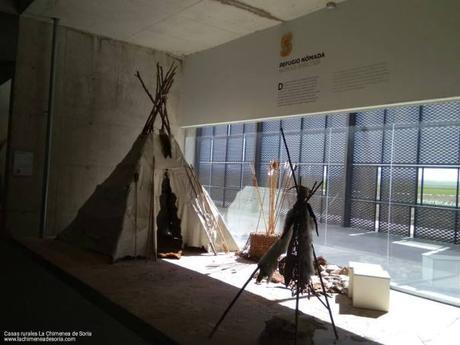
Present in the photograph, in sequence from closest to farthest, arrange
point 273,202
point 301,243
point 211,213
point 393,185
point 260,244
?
point 301,243, point 393,185, point 260,244, point 273,202, point 211,213

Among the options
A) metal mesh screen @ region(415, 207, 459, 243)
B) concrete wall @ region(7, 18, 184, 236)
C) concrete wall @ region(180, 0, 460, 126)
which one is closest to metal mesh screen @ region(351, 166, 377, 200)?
metal mesh screen @ region(415, 207, 459, 243)

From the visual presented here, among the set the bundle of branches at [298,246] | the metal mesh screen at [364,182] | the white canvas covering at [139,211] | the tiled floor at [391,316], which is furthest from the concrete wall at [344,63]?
the tiled floor at [391,316]

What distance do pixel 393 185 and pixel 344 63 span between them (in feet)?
4.88

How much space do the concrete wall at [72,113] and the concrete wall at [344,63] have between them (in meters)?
1.40

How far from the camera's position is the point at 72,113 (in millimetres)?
6207

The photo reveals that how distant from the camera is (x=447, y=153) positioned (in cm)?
416

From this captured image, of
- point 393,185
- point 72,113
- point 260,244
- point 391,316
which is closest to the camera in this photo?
point 391,316

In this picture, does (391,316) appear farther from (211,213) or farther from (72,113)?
(72,113)

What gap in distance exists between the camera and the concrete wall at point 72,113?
229 inches

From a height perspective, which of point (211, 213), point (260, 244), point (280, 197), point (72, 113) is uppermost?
point (72, 113)

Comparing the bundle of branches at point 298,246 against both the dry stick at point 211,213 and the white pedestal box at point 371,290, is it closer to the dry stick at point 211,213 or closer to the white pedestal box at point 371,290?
the white pedestal box at point 371,290

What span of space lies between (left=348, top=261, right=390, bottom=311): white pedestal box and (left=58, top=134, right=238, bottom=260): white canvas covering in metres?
2.43

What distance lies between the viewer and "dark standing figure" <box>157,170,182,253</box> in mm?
5699

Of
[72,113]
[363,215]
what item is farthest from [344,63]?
[72,113]
